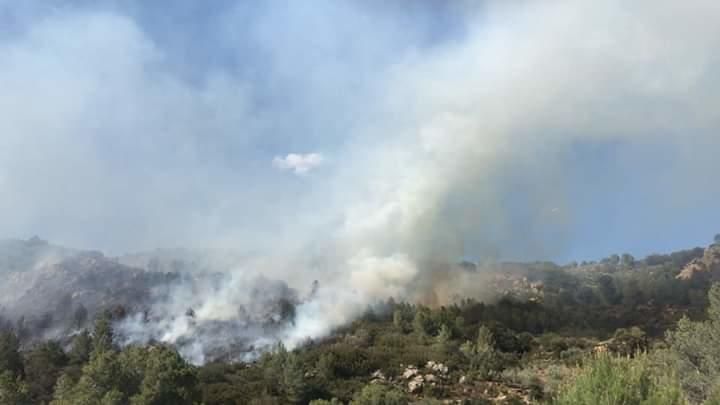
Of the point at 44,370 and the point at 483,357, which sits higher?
the point at 44,370

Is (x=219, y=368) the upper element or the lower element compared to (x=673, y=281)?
lower

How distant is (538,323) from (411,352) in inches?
2285

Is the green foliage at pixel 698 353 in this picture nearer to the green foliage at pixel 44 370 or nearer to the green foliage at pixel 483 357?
the green foliage at pixel 483 357

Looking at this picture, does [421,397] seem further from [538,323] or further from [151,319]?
[151,319]

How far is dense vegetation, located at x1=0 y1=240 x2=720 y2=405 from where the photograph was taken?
108 ft

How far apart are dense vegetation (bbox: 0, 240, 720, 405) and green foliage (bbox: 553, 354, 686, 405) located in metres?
0.06

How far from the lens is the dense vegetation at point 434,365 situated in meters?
32.9

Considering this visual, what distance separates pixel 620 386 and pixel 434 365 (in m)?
68.2

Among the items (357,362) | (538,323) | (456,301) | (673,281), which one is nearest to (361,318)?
(456,301)

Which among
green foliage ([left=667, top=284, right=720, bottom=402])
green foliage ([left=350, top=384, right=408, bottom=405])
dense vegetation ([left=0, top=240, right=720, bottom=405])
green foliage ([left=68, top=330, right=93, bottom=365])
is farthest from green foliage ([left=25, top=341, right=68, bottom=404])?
green foliage ([left=667, top=284, right=720, bottom=402])

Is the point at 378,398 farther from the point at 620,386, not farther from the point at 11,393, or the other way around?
the point at 620,386

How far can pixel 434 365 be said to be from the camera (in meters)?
88.2

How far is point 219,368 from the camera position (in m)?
91.9

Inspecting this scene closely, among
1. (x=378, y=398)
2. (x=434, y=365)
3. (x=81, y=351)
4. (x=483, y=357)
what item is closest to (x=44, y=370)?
(x=81, y=351)
